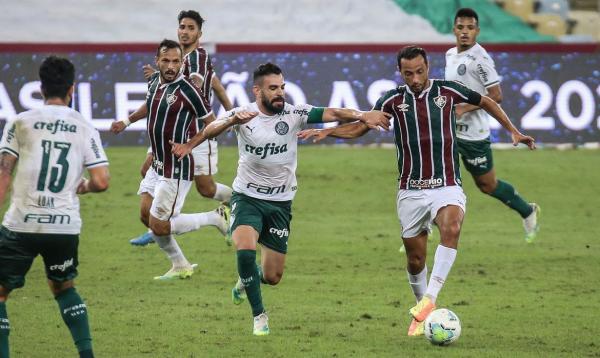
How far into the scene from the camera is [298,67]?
23203mm

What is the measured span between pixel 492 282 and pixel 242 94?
10.9 m

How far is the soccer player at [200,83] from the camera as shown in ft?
44.8

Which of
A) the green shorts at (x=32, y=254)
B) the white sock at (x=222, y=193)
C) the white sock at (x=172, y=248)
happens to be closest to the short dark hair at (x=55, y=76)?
the green shorts at (x=32, y=254)

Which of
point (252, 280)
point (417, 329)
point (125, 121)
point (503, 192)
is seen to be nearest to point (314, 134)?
point (252, 280)

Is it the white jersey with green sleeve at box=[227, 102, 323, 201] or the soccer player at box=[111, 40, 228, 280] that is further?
the soccer player at box=[111, 40, 228, 280]

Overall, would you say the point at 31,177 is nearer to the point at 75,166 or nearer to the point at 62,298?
the point at 75,166

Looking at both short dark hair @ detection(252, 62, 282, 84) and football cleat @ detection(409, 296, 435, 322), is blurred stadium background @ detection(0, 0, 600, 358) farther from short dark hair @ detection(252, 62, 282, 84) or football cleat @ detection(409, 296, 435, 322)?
short dark hair @ detection(252, 62, 282, 84)

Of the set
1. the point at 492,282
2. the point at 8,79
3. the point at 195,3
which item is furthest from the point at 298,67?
the point at 492,282

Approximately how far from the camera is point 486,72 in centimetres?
1373

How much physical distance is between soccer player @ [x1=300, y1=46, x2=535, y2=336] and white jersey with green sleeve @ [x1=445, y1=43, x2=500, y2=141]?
12.0 feet

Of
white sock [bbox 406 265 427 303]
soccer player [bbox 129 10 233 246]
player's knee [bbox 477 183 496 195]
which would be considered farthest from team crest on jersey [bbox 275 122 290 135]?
player's knee [bbox 477 183 496 195]

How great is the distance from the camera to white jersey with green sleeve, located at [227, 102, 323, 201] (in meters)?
10.1

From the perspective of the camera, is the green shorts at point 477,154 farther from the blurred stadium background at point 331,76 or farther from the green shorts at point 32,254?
the blurred stadium background at point 331,76

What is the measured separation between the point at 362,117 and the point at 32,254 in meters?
3.20
